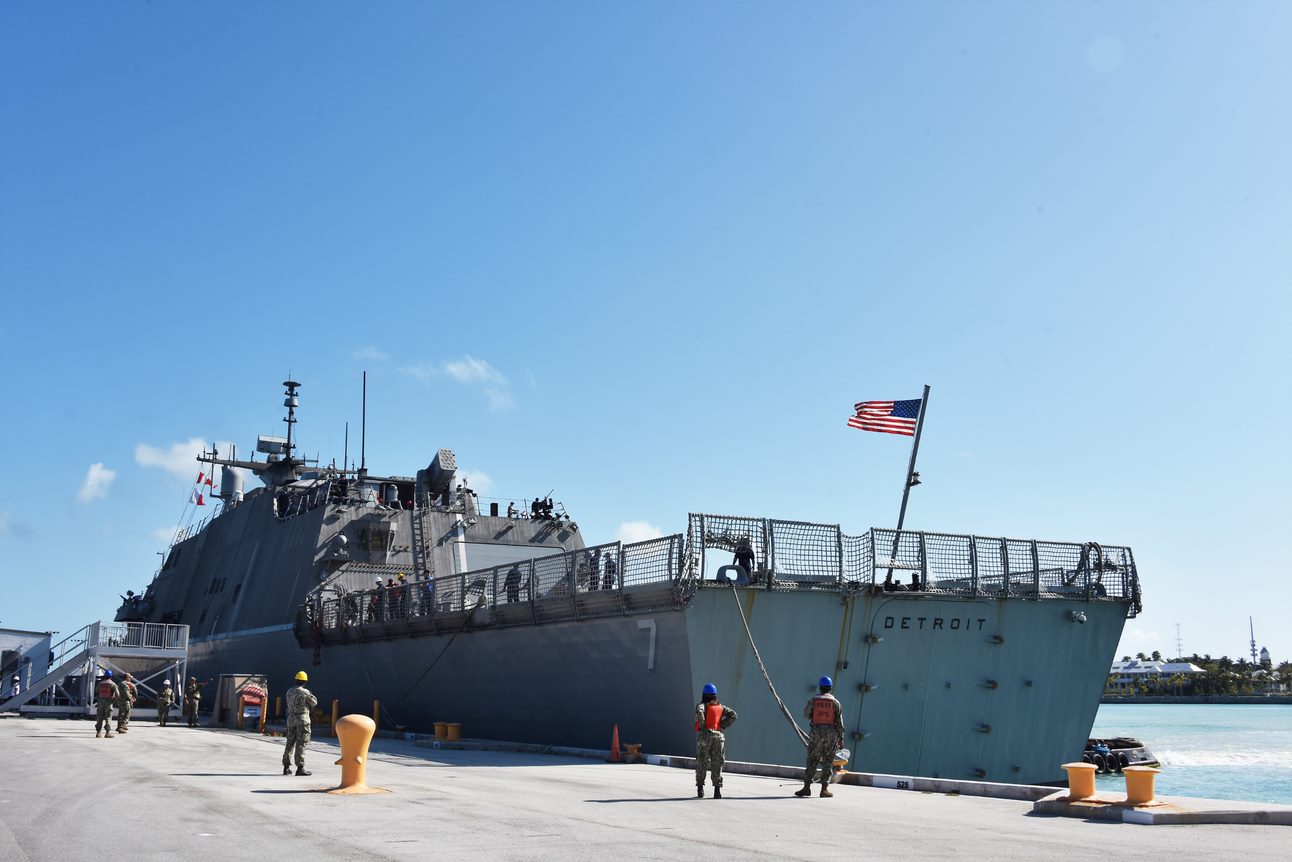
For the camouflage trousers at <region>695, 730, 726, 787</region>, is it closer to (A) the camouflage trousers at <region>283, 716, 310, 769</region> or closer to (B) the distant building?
(A) the camouflage trousers at <region>283, 716, 310, 769</region>

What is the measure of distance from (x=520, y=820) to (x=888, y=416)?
47.1 ft

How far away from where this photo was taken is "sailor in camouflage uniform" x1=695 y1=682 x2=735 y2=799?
12719 mm

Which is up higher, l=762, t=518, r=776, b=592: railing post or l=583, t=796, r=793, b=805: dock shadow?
l=762, t=518, r=776, b=592: railing post

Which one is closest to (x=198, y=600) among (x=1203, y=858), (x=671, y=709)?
(x=671, y=709)

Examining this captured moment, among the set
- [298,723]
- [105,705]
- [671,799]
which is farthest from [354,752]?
[105,705]

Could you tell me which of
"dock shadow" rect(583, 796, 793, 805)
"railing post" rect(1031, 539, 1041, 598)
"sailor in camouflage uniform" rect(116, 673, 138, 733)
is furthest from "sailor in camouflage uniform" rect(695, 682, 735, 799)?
"sailor in camouflage uniform" rect(116, 673, 138, 733)

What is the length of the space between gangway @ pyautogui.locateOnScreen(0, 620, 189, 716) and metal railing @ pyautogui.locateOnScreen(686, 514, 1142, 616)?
69.6ft

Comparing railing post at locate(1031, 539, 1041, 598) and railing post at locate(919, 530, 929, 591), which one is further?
railing post at locate(1031, 539, 1041, 598)

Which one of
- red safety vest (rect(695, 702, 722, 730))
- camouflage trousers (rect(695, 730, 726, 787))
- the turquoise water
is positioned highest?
red safety vest (rect(695, 702, 722, 730))

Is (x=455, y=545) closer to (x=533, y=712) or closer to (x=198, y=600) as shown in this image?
(x=533, y=712)

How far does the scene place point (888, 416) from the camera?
22.7 m

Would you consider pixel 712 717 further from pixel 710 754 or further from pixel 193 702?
pixel 193 702

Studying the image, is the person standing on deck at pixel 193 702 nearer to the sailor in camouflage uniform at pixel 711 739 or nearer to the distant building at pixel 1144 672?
the sailor in camouflage uniform at pixel 711 739

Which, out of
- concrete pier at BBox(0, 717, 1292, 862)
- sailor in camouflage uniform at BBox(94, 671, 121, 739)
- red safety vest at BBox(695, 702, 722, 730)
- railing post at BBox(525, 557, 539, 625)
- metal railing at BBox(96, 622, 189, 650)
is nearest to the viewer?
concrete pier at BBox(0, 717, 1292, 862)
